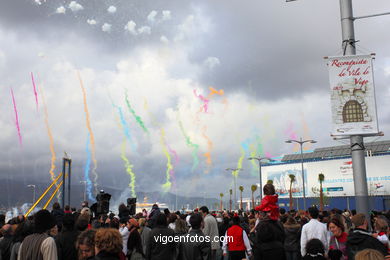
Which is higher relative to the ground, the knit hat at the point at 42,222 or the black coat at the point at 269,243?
the knit hat at the point at 42,222

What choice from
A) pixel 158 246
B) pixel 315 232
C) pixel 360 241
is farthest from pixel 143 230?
pixel 360 241

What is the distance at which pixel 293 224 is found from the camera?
10.6 meters

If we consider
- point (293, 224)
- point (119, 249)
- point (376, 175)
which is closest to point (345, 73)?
point (293, 224)

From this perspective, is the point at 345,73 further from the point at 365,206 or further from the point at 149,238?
the point at 149,238

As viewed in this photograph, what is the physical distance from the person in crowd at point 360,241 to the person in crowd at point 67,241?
4665mm

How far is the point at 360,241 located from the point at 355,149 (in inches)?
377

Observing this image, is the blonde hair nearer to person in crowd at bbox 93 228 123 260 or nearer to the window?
person in crowd at bbox 93 228 123 260

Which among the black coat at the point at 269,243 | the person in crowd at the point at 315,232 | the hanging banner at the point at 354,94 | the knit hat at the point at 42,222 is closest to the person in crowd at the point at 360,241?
the black coat at the point at 269,243

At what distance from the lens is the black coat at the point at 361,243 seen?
224 inches

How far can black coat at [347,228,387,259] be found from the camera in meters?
5.70

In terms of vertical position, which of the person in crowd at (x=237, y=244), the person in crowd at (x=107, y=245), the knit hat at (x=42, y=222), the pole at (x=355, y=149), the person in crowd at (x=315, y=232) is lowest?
the person in crowd at (x=237, y=244)

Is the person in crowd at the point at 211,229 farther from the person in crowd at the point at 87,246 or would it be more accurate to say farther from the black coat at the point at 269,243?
the person in crowd at the point at 87,246

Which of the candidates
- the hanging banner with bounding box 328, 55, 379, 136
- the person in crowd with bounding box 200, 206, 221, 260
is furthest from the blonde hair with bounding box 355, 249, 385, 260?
the hanging banner with bounding box 328, 55, 379, 136

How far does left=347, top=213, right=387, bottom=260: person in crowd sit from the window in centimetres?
942
